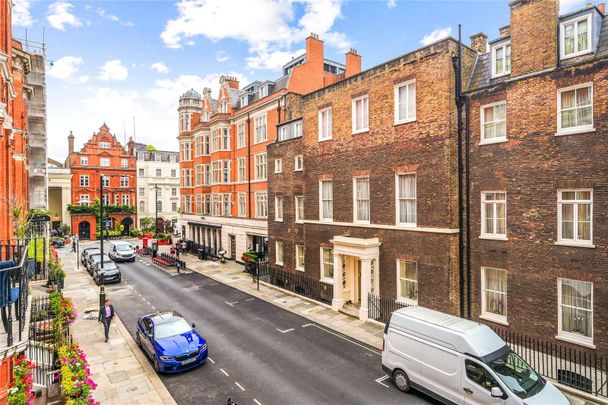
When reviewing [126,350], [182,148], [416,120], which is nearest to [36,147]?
[182,148]

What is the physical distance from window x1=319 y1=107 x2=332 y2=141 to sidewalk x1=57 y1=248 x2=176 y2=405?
554 inches

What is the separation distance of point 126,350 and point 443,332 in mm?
11887

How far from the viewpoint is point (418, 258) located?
50.3 ft

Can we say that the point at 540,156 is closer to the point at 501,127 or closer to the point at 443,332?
the point at 501,127

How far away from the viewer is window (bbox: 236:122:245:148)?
3281 cm

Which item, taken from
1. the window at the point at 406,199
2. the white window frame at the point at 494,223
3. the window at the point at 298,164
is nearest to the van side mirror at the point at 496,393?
the white window frame at the point at 494,223

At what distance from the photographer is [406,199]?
1614 cm

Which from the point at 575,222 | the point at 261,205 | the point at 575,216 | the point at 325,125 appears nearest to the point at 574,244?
the point at 575,222

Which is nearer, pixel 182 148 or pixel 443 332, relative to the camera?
pixel 443 332

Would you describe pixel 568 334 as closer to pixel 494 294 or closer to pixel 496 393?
pixel 494 294

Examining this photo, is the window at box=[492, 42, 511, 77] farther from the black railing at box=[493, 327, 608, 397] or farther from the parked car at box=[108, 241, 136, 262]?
the parked car at box=[108, 241, 136, 262]

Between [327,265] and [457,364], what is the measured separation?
11233 mm

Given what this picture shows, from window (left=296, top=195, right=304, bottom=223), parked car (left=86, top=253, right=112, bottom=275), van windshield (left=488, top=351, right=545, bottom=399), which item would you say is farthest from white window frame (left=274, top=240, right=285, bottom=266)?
van windshield (left=488, top=351, right=545, bottom=399)

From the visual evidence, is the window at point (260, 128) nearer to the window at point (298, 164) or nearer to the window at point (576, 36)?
the window at point (298, 164)
